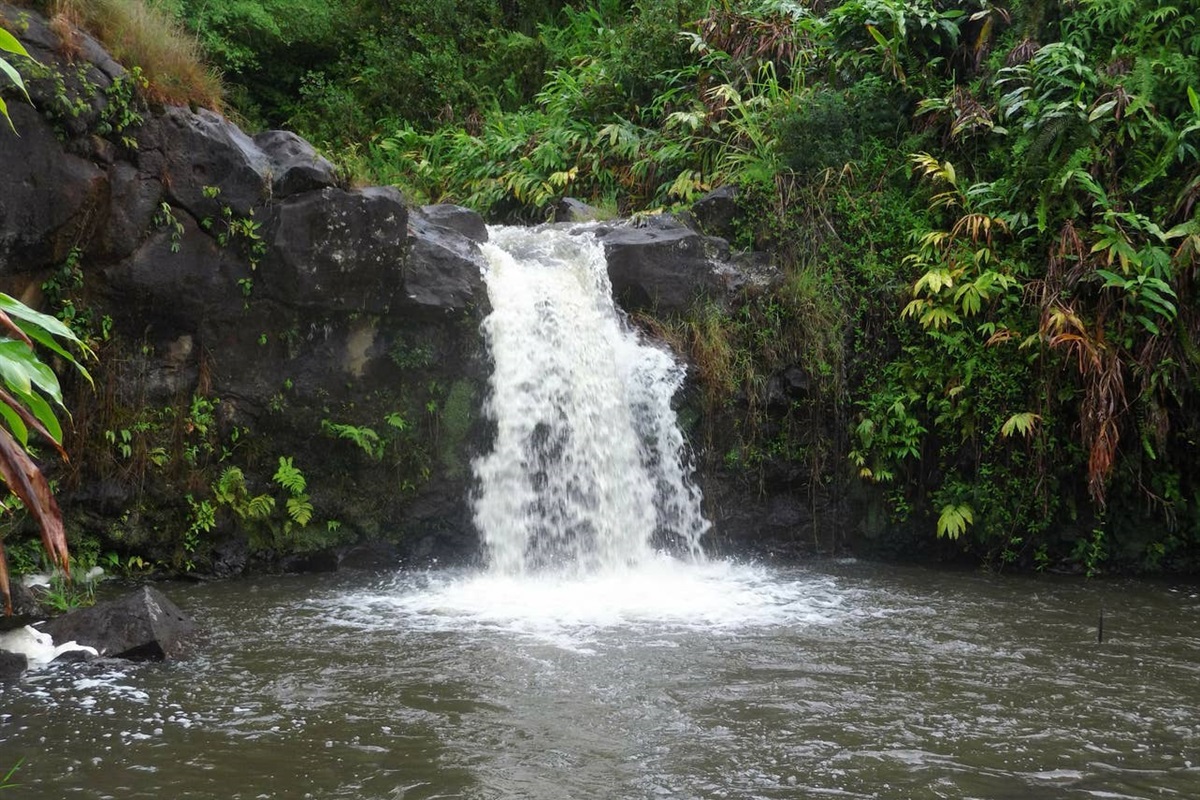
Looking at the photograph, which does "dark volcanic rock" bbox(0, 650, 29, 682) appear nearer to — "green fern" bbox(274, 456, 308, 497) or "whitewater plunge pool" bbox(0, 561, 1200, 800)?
"whitewater plunge pool" bbox(0, 561, 1200, 800)

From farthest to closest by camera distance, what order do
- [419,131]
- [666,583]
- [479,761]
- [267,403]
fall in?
[419,131] < [267,403] < [666,583] < [479,761]

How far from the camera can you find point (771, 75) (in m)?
12.8

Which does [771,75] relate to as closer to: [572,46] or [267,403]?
[572,46]

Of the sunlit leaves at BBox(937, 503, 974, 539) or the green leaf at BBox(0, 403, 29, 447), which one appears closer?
the green leaf at BBox(0, 403, 29, 447)

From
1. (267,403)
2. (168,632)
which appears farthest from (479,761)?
(267,403)

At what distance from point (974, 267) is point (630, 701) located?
5.83 m

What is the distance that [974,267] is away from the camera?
966 cm

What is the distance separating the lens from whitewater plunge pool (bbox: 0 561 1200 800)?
15.0 feet

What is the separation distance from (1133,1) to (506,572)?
7.72 m

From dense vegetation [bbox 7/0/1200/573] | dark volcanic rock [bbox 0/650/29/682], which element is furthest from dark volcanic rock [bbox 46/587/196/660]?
dense vegetation [bbox 7/0/1200/573]

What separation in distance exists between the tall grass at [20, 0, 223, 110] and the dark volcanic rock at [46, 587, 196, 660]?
4.41 metres

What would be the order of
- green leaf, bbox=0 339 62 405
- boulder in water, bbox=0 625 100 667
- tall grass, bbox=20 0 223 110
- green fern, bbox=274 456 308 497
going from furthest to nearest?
green fern, bbox=274 456 308 497, tall grass, bbox=20 0 223 110, boulder in water, bbox=0 625 100 667, green leaf, bbox=0 339 62 405

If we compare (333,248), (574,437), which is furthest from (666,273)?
(333,248)

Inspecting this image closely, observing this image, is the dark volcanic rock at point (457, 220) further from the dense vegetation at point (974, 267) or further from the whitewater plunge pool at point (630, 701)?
the whitewater plunge pool at point (630, 701)
